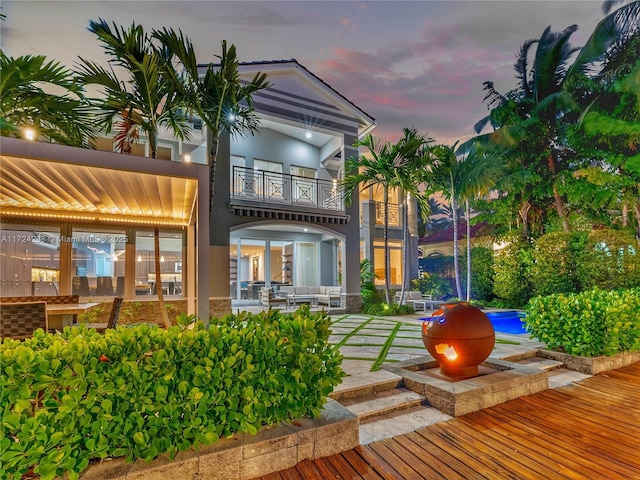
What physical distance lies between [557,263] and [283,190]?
9.88 metres

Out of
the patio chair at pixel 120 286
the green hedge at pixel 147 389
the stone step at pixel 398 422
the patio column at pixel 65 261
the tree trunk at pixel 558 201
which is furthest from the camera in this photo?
the tree trunk at pixel 558 201

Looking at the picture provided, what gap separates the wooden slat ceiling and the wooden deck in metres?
3.46

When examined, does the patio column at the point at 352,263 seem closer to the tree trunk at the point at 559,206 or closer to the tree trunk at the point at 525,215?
the tree trunk at the point at 525,215

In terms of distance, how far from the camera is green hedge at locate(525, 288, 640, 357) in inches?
203

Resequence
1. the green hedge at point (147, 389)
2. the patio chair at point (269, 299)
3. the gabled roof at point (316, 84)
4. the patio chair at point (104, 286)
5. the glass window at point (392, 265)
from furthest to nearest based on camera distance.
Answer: the glass window at point (392, 265) → the patio chair at point (269, 299) → the gabled roof at point (316, 84) → the patio chair at point (104, 286) → the green hedge at point (147, 389)

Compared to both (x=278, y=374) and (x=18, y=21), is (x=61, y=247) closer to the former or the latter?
(x=18, y=21)

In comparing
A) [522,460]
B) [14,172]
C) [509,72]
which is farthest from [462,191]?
[14,172]

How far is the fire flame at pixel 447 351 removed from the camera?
13.3 feet

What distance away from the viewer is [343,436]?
292 centimetres

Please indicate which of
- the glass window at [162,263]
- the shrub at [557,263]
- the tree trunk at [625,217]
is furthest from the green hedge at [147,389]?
the tree trunk at [625,217]

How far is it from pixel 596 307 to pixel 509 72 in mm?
14761

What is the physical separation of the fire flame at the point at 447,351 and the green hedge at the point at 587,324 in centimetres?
261

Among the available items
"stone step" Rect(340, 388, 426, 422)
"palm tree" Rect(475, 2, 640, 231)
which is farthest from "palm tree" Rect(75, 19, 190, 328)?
"palm tree" Rect(475, 2, 640, 231)

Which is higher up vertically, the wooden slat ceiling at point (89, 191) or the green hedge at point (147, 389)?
the wooden slat ceiling at point (89, 191)
